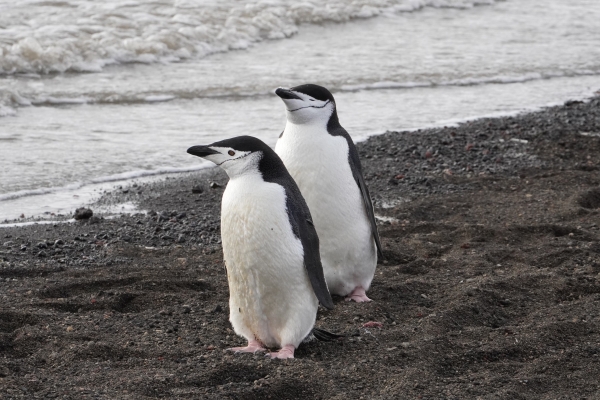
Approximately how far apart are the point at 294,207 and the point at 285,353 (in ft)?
2.10

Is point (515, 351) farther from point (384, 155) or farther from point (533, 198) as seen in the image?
point (384, 155)

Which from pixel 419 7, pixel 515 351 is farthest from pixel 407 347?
pixel 419 7

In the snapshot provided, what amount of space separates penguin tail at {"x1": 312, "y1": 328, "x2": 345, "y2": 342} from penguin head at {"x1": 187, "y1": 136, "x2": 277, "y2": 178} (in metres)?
0.79

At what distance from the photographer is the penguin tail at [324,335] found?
13.2 ft

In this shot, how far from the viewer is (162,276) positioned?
4938 mm

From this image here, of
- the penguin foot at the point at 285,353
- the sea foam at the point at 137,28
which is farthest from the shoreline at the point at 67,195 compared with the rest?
the sea foam at the point at 137,28

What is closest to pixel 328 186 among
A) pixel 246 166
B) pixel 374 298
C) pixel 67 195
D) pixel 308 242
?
pixel 374 298

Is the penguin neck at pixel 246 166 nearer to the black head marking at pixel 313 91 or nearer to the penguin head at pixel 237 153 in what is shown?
the penguin head at pixel 237 153

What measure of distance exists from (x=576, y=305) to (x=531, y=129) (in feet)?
15.2

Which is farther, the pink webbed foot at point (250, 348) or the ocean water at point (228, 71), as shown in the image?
the ocean water at point (228, 71)

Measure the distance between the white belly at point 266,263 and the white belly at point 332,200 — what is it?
849mm

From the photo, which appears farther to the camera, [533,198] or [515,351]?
[533,198]

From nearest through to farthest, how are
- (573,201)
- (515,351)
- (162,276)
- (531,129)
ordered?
(515,351) → (162,276) → (573,201) → (531,129)

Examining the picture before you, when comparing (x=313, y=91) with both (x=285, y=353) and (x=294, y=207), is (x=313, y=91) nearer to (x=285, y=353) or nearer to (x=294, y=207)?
(x=294, y=207)
